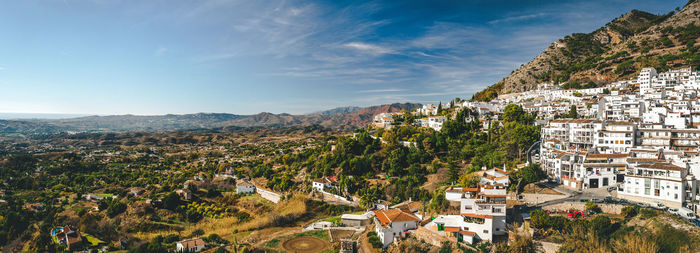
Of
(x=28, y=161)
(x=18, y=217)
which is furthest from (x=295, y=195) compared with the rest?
(x=28, y=161)

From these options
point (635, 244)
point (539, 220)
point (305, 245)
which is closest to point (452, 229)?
point (539, 220)

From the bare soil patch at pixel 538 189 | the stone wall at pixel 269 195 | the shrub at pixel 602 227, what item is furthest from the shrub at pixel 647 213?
the stone wall at pixel 269 195

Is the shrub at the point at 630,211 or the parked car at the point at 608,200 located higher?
the parked car at the point at 608,200

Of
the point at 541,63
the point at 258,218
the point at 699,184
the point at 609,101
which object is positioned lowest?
the point at 258,218

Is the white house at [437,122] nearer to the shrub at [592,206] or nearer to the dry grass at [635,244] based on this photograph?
the shrub at [592,206]

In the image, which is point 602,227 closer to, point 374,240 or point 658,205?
point 658,205

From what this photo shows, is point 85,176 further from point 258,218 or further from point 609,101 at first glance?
point 609,101
